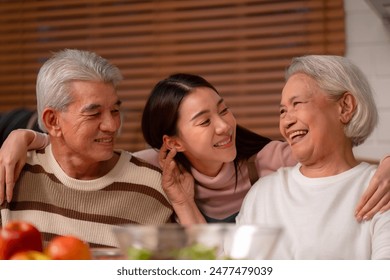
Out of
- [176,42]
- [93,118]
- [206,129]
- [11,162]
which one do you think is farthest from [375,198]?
[176,42]

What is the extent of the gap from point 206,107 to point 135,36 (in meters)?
1.03

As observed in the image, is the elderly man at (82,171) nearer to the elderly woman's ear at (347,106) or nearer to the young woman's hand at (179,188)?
the young woman's hand at (179,188)

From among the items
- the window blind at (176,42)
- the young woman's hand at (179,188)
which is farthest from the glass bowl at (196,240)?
the window blind at (176,42)

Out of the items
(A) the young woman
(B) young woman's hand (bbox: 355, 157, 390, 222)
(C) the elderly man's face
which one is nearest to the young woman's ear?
(A) the young woman

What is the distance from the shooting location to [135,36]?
212cm

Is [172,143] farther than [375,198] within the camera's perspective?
Yes

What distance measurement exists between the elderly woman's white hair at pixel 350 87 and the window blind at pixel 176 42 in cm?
81

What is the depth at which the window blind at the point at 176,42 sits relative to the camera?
6.34 feet

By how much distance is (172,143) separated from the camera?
120cm

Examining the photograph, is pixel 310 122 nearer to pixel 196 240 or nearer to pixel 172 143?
pixel 172 143

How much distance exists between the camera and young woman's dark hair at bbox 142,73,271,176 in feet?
3.88

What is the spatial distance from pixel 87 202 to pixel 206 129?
0.25m

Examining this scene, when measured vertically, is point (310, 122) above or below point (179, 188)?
above
